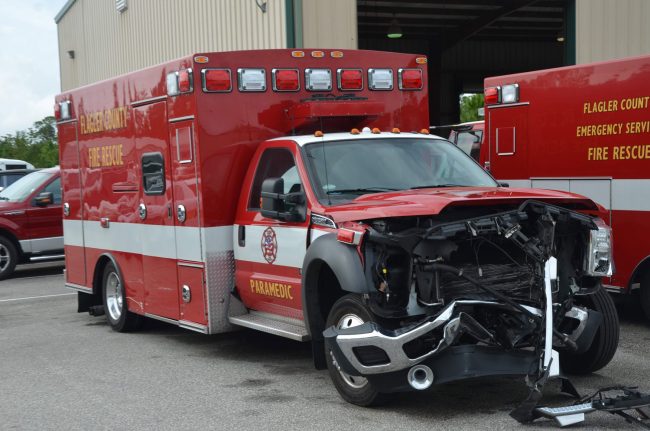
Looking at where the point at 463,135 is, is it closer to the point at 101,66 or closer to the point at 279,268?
the point at 279,268

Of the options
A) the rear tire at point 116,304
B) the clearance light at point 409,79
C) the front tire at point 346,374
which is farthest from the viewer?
the rear tire at point 116,304

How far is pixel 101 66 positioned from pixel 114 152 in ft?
60.1

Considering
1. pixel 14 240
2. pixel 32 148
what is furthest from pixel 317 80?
pixel 32 148

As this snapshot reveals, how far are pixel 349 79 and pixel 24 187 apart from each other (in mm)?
9873

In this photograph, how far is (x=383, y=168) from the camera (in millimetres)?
7641

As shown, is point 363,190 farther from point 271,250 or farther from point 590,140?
point 590,140

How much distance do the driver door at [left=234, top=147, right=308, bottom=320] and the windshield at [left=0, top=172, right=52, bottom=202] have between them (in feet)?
31.2

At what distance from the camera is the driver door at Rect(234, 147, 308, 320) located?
7.45 metres

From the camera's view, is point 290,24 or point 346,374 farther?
point 290,24

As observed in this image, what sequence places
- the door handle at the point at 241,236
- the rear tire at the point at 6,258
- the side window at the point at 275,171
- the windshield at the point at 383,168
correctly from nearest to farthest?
the windshield at the point at 383,168 < the side window at the point at 275,171 < the door handle at the point at 241,236 < the rear tire at the point at 6,258

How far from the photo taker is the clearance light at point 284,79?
340 inches

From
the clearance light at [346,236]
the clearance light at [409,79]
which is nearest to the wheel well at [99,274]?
the clearance light at [409,79]

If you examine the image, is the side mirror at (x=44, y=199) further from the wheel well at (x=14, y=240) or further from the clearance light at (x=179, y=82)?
the clearance light at (x=179, y=82)

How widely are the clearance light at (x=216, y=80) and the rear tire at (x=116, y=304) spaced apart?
292 cm
